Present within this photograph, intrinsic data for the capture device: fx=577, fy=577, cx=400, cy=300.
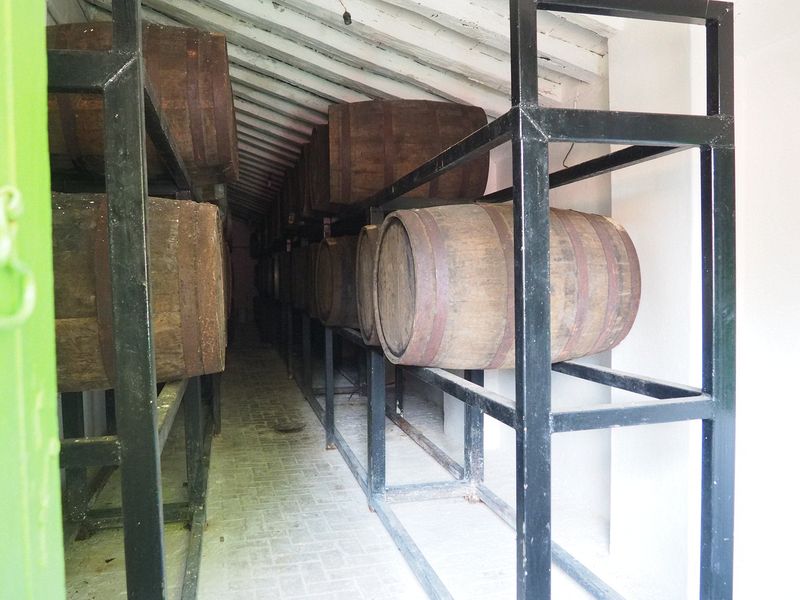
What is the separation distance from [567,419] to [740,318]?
3.71 feet

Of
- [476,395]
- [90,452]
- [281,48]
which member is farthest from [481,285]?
[281,48]

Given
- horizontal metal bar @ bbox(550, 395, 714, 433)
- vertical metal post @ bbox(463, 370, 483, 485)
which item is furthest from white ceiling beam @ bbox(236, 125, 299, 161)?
horizontal metal bar @ bbox(550, 395, 714, 433)

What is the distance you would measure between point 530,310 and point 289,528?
2.48m

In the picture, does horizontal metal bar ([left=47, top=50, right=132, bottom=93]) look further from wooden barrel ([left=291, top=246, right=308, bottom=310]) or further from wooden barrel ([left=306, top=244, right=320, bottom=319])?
wooden barrel ([left=291, top=246, right=308, bottom=310])

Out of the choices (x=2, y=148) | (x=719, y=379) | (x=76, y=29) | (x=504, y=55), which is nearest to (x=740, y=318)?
(x=719, y=379)

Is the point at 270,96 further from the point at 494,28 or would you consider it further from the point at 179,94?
the point at 494,28

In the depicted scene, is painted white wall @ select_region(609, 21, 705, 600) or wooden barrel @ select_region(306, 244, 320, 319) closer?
painted white wall @ select_region(609, 21, 705, 600)

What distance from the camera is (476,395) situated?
2.15m

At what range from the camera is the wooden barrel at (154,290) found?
1627mm

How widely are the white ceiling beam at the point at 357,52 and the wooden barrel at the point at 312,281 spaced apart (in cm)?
181

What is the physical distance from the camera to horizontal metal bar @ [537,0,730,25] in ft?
5.96

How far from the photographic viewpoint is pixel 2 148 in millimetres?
586

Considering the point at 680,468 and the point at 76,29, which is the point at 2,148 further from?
the point at 680,468

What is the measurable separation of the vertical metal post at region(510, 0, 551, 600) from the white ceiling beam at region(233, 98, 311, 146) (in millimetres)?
4717
